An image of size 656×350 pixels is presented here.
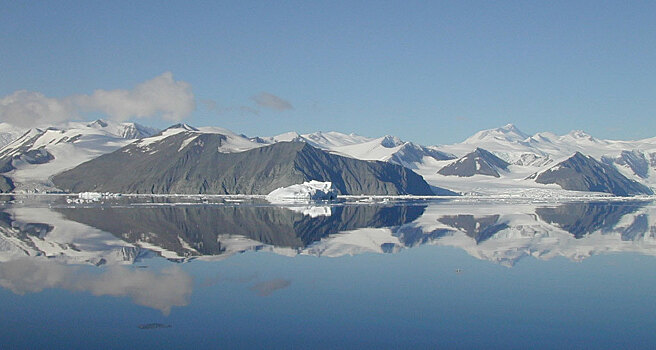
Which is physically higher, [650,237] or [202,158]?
[202,158]

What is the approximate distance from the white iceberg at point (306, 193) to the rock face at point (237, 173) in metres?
46.0

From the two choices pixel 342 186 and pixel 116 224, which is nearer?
pixel 116 224

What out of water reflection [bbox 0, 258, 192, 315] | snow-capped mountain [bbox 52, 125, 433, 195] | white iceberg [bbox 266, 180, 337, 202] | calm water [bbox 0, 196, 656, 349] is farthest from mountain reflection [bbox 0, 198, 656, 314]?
snow-capped mountain [bbox 52, 125, 433, 195]

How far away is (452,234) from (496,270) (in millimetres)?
17161

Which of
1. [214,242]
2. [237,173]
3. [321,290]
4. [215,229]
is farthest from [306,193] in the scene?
[321,290]

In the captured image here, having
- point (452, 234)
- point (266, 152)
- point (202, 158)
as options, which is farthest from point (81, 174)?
point (452, 234)

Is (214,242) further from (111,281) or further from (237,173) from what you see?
(237,173)

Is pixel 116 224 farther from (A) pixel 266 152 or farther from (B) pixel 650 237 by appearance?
(A) pixel 266 152

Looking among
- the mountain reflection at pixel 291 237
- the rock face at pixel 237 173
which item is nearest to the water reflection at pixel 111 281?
the mountain reflection at pixel 291 237

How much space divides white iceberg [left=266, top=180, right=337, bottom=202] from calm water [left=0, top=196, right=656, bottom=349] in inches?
2430

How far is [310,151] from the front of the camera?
186500 millimetres

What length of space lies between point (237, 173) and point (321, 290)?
151528mm

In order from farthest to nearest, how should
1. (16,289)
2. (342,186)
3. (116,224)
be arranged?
(342,186) < (116,224) < (16,289)

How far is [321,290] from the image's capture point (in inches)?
936
